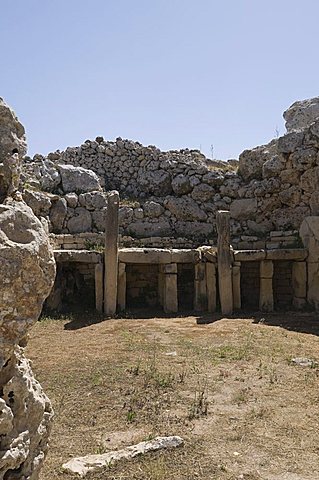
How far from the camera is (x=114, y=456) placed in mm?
4922

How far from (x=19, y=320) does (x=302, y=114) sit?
1990 centimetres

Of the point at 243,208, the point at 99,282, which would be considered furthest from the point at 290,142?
the point at 99,282

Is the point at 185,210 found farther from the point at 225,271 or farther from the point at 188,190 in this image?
the point at 225,271

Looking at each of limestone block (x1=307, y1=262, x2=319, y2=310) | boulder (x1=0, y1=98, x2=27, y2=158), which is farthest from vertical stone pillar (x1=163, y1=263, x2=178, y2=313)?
boulder (x1=0, y1=98, x2=27, y2=158)

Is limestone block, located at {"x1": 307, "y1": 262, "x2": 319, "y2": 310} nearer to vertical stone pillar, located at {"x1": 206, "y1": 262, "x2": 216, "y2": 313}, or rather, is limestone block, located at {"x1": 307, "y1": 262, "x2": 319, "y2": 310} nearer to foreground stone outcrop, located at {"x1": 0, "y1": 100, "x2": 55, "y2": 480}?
vertical stone pillar, located at {"x1": 206, "y1": 262, "x2": 216, "y2": 313}

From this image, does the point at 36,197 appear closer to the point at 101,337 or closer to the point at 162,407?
the point at 101,337

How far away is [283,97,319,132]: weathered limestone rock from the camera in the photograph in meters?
20.1

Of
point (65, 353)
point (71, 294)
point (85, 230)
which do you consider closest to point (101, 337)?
point (65, 353)

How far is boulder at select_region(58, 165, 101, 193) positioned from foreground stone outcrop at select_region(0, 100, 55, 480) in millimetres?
14516

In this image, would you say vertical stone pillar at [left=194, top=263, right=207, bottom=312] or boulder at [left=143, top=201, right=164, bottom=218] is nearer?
vertical stone pillar at [left=194, top=263, right=207, bottom=312]

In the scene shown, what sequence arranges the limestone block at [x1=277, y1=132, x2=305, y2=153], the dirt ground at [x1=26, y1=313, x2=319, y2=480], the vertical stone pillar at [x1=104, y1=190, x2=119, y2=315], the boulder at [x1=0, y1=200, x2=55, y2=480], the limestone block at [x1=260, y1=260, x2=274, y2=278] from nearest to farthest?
the boulder at [x1=0, y1=200, x2=55, y2=480]
the dirt ground at [x1=26, y1=313, x2=319, y2=480]
the vertical stone pillar at [x1=104, y1=190, x2=119, y2=315]
the limestone block at [x1=260, y1=260, x2=274, y2=278]
the limestone block at [x1=277, y1=132, x2=305, y2=153]

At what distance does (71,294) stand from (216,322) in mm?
4935

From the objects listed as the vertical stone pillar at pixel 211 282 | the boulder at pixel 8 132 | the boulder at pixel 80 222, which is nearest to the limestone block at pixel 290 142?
the vertical stone pillar at pixel 211 282

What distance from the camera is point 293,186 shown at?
54.7 feet
